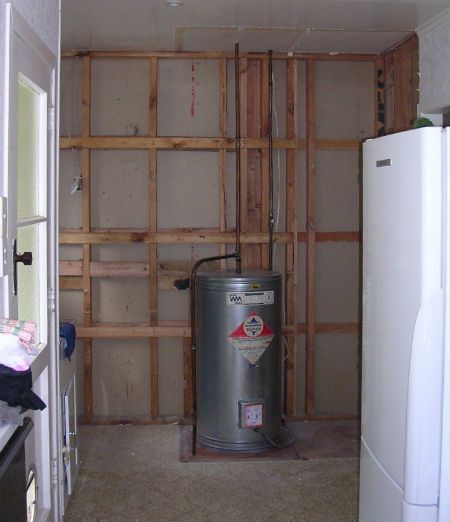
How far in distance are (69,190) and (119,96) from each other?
0.69 m

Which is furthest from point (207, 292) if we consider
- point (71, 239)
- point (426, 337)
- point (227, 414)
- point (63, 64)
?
point (426, 337)

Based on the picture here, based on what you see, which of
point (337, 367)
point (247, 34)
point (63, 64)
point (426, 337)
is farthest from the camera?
point (337, 367)

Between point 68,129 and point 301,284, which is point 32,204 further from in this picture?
point 301,284

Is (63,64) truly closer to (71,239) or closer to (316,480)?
(71,239)

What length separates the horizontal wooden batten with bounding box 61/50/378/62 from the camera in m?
4.33

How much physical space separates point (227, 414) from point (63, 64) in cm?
242

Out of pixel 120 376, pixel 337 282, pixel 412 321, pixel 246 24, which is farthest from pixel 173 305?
pixel 412 321

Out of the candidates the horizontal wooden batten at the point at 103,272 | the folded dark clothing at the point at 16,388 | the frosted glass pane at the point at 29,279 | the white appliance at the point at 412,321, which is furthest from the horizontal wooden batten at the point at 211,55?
the folded dark clothing at the point at 16,388

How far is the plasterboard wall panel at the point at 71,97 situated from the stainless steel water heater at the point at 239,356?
1316 millimetres

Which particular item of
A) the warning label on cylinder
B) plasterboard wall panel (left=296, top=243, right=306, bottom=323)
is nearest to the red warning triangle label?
the warning label on cylinder

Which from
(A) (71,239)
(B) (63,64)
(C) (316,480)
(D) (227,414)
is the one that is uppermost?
(B) (63,64)

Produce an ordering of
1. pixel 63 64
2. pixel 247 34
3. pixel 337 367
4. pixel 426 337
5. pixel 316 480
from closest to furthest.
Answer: pixel 426 337, pixel 316 480, pixel 247 34, pixel 63 64, pixel 337 367

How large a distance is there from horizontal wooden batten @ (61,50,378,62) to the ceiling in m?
0.06

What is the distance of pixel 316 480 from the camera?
362 cm
